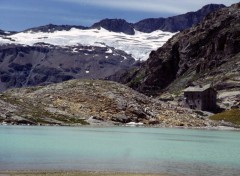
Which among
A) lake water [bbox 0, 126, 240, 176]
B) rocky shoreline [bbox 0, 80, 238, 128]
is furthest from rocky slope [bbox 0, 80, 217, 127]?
lake water [bbox 0, 126, 240, 176]

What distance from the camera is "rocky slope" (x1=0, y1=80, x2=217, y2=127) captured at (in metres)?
139

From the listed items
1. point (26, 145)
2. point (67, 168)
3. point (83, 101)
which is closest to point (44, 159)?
point (67, 168)

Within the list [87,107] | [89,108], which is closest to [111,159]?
[89,108]

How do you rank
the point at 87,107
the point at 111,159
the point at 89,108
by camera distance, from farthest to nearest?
1. the point at 87,107
2. the point at 89,108
3. the point at 111,159

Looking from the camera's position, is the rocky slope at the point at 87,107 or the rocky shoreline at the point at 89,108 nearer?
the rocky shoreline at the point at 89,108

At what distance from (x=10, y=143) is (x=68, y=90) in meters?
94.7

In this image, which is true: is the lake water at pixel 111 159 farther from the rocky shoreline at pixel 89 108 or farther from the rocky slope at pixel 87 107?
the rocky slope at pixel 87 107

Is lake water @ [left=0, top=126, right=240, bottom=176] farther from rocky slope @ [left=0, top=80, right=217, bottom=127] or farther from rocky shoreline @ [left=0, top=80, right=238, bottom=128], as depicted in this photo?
rocky slope @ [left=0, top=80, right=217, bottom=127]

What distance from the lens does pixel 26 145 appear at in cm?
7219

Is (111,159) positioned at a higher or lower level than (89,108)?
higher

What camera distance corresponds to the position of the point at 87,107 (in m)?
156

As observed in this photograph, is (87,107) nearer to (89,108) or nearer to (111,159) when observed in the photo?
(89,108)

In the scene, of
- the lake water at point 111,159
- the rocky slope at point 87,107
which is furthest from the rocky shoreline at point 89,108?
the lake water at point 111,159

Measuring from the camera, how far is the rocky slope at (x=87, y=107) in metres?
139
